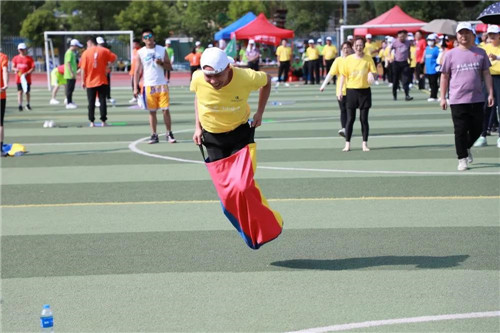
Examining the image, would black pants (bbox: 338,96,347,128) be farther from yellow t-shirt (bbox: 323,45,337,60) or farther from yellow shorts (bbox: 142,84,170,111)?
yellow t-shirt (bbox: 323,45,337,60)

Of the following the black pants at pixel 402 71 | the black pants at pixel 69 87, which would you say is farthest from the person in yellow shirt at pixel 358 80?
the black pants at pixel 69 87

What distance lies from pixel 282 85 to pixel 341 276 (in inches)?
1358

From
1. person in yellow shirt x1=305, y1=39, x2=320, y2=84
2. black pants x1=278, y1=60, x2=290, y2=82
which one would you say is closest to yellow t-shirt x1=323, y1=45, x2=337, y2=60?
person in yellow shirt x1=305, y1=39, x2=320, y2=84

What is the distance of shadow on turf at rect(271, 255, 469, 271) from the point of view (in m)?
7.40

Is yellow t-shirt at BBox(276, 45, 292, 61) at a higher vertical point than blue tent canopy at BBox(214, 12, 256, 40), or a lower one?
lower

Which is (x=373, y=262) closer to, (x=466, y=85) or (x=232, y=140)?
(x=232, y=140)

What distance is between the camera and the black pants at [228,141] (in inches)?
304

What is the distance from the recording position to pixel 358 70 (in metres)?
15.0

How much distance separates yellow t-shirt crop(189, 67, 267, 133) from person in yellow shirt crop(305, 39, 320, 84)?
31.3m

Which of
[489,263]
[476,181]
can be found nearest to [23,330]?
[489,263]

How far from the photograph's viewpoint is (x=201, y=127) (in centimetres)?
788

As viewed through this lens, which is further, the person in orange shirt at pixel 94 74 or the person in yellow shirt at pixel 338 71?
the person in orange shirt at pixel 94 74

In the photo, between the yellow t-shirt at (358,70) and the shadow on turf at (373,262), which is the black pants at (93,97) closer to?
the yellow t-shirt at (358,70)

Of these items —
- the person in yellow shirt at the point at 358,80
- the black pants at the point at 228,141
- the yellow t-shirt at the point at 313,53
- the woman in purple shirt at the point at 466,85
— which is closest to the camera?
the black pants at the point at 228,141
